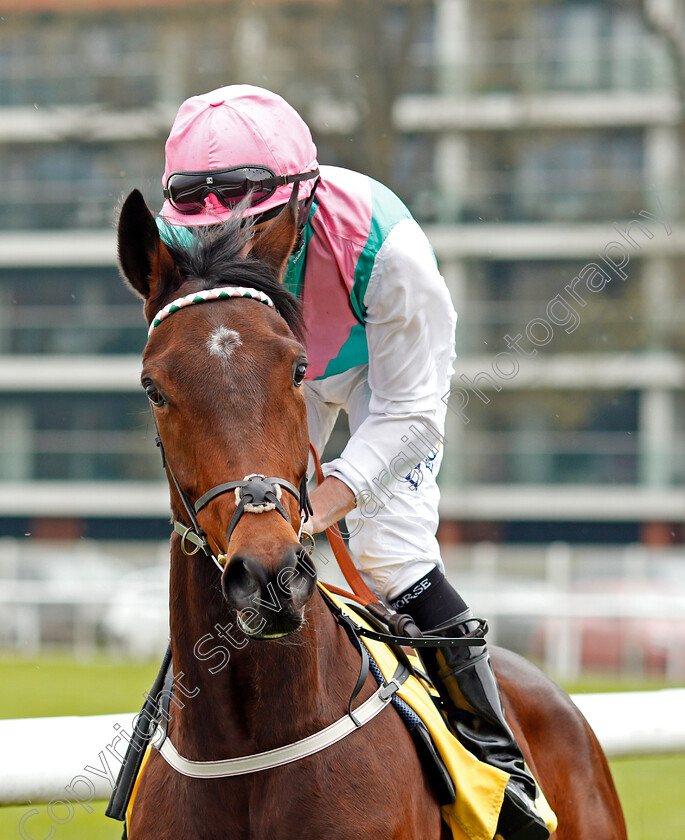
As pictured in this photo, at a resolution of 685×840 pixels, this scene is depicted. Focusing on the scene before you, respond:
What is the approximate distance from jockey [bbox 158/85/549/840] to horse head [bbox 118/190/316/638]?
11 centimetres

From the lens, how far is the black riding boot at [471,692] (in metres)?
2.53

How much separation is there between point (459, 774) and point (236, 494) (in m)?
0.94

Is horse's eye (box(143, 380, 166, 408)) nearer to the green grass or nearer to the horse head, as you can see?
the horse head

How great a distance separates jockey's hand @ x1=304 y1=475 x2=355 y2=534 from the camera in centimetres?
222

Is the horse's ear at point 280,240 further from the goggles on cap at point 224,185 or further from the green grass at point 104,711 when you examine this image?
the green grass at point 104,711

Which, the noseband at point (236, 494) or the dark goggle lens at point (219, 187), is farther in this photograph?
the dark goggle lens at point (219, 187)

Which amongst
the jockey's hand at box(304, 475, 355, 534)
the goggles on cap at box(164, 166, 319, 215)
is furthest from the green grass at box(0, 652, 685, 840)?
the goggles on cap at box(164, 166, 319, 215)

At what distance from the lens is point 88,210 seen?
20.5 metres

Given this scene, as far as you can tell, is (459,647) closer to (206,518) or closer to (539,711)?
(539,711)

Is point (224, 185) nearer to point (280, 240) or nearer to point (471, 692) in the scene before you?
point (280, 240)

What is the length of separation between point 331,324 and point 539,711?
51.7 inches

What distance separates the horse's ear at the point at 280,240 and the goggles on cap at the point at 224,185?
0.11 meters

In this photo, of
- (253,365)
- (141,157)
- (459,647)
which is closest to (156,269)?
(253,365)

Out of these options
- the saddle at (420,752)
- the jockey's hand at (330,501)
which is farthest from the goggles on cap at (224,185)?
the saddle at (420,752)
